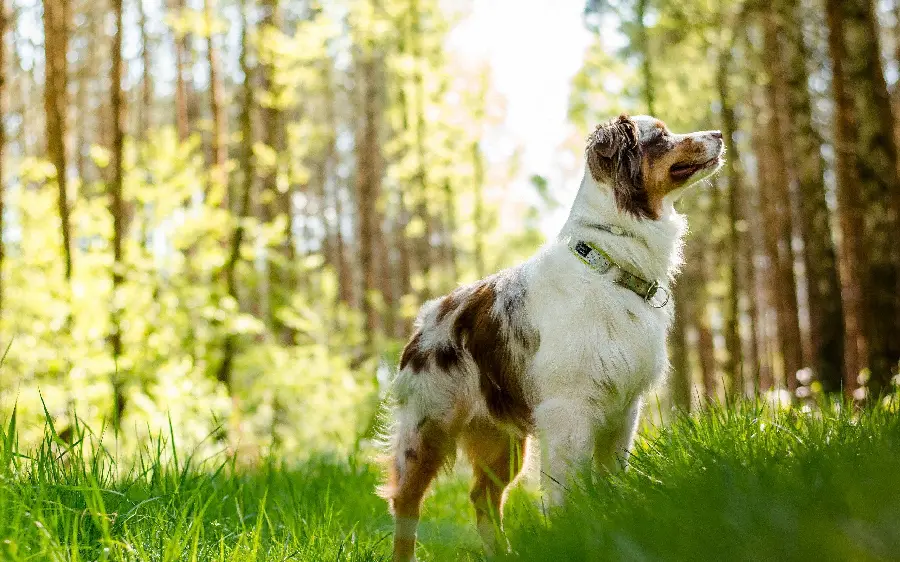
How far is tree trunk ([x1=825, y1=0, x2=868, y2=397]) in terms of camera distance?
28.2ft

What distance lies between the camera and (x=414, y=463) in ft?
13.6

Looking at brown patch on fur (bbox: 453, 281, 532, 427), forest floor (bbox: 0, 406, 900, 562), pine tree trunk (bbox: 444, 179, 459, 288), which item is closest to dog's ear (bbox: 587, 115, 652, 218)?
brown patch on fur (bbox: 453, 281, 532, 427)

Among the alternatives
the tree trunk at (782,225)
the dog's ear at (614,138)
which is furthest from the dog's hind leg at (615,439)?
the tree trunk at (782,225)

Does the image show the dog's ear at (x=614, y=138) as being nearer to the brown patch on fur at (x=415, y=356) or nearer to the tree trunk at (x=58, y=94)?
the brown patch on fur at (x=415, y=356)

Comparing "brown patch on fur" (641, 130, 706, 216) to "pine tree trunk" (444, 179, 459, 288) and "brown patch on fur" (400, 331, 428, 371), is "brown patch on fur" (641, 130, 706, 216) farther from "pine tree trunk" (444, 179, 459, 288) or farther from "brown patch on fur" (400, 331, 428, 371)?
"pine tree trunk" (444, 179, 459, 288)

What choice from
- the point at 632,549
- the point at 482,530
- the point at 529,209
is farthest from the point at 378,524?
the point at 529,209

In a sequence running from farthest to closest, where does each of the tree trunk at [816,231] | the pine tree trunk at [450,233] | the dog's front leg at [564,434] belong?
the pine tree trunk at [450,233] → the tree trunk at [816,231] → the dog's front leg at [564,434]

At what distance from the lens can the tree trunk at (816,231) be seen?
12.7 metres

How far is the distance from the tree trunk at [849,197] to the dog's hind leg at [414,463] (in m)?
6.26

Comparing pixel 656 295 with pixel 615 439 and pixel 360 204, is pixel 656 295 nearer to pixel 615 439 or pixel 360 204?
pixel 615 439

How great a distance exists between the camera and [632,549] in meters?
Answer: 2.04

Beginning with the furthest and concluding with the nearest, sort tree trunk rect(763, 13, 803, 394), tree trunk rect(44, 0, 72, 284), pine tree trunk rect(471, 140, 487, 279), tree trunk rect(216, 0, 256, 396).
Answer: pine tree trunk rect(471, 140, 487, 279) < tree trunk rect(763, 13, 803, 394) < tree trunk rect(216, 0, 256, 396) < tree trunk rect(44, 0, 72, 284)

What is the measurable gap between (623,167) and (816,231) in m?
10.7

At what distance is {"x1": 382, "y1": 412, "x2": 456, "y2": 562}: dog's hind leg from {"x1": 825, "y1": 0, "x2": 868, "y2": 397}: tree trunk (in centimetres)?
626
